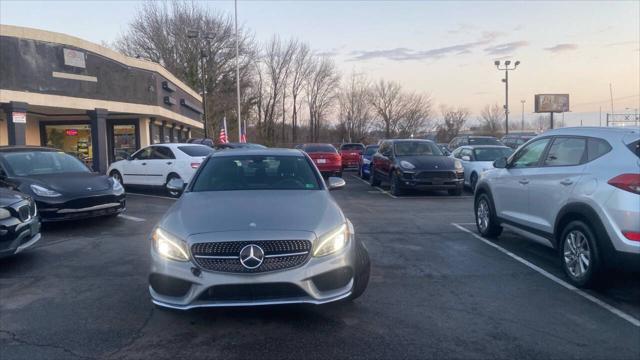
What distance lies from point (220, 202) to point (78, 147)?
23.8 metres

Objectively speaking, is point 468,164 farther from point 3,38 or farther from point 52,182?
point 3,38

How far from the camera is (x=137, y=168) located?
15297 mm

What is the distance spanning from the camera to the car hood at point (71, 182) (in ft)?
29.8

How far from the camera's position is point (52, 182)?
30.2 feet

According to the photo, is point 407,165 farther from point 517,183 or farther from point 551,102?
point 551,102

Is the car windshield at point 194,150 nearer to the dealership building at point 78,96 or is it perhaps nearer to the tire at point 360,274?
the dealership building at point 78,96

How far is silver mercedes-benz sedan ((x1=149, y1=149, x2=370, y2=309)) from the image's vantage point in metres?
4.14

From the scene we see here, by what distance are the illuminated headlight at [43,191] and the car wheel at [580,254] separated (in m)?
8.09

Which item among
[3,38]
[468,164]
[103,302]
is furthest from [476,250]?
[3,38]

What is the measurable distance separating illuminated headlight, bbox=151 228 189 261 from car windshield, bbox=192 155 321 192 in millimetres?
1314

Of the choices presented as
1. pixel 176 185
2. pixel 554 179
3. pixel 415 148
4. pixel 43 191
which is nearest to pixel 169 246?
pixel 176 185

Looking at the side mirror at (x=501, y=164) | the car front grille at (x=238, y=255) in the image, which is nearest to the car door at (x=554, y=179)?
the side mirror at (x=501, y=164)

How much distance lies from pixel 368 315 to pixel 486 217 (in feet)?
14.0

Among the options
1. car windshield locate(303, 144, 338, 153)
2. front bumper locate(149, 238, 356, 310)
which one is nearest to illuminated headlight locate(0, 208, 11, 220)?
front bumper locate(149, 238, 356, 310)
